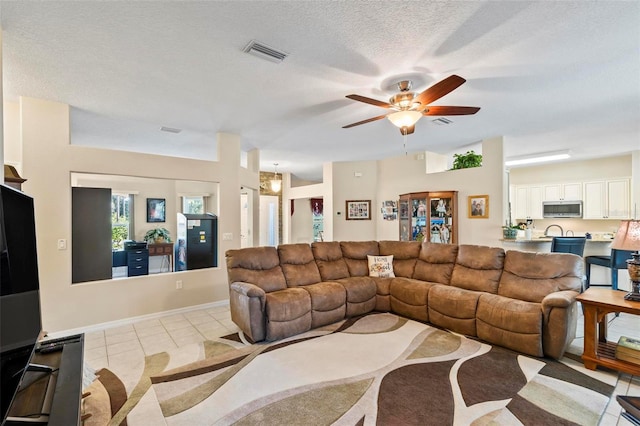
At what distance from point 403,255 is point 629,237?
8.24 feet

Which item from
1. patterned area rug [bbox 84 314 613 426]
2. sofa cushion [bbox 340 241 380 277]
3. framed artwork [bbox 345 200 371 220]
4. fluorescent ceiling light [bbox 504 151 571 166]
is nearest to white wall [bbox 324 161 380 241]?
framed artwork [bbox 345 200 371 220]

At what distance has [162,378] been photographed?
8.45ft

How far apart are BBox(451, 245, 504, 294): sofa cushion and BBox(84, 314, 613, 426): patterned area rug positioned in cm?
76

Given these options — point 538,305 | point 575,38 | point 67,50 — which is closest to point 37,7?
point 67,50

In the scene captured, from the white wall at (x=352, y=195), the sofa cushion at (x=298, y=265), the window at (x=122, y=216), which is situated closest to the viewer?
the sofa cushion at (x=298, y=265)

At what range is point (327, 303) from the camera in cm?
373

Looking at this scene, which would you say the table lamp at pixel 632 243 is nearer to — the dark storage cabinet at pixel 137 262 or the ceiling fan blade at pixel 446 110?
the ceiling fan blade at pixel 446 110

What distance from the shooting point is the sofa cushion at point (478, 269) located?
11.9 ft

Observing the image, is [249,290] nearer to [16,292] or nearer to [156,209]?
[16,292]

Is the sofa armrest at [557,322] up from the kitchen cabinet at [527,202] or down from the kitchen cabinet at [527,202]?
down

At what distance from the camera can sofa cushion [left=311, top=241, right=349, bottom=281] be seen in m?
4.36

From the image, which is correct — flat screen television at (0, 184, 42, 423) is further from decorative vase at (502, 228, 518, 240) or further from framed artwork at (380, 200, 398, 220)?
framed artwork at (380, 200, 398, 220)

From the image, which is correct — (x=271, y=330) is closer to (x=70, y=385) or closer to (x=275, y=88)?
(x=70, y=385)

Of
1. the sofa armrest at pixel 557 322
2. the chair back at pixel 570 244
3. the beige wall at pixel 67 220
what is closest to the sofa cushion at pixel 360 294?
the sofa armrest at pixel 557 322
